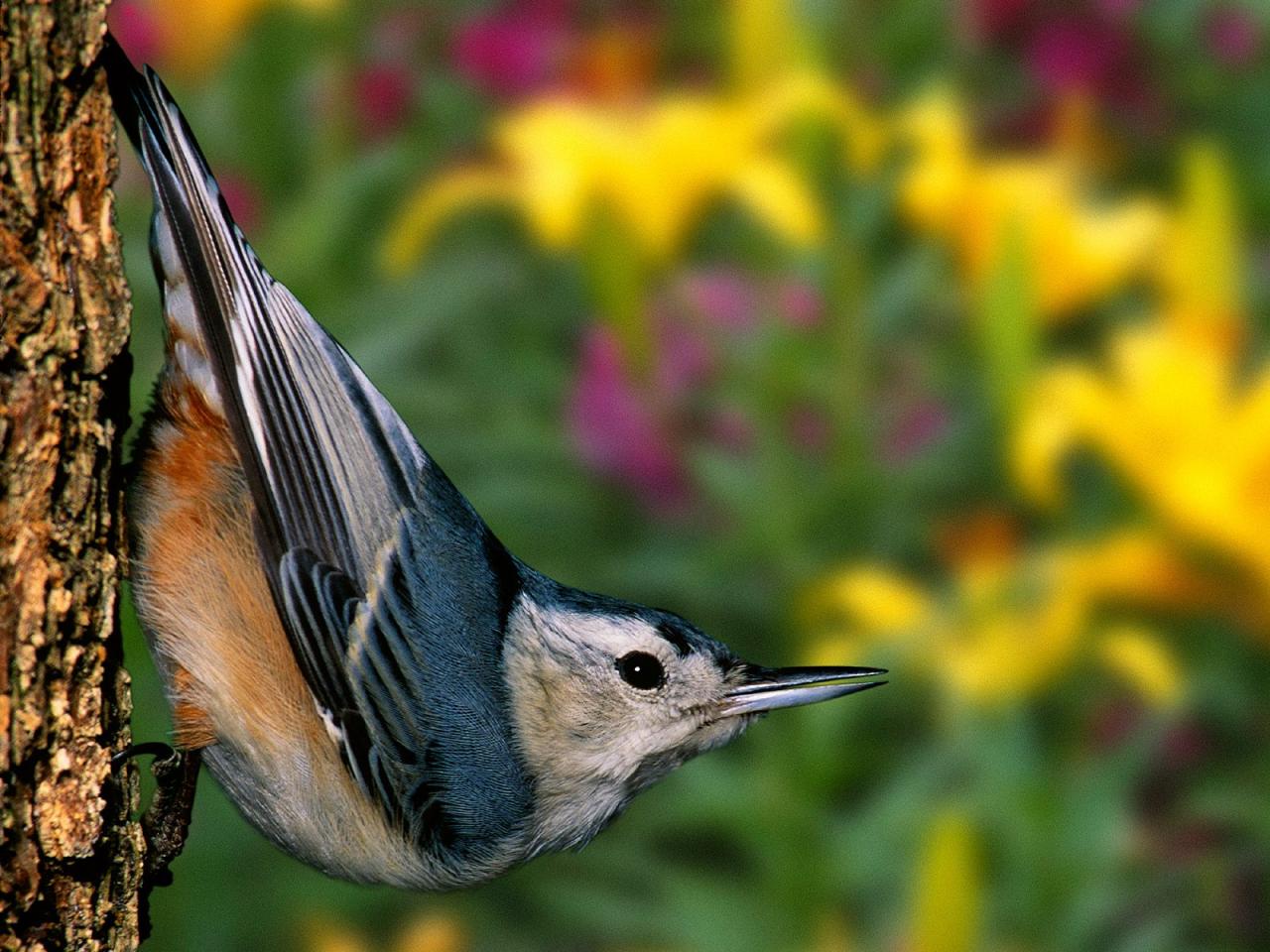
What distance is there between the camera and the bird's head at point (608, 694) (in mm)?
1669

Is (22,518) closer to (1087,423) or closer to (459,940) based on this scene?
(459,940)

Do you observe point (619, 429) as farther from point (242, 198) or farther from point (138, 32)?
point (138, 32)

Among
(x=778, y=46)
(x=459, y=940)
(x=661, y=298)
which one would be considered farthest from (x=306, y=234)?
(x=459, y=940)

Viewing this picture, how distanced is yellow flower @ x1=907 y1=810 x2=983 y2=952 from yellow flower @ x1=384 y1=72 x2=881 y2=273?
0.77 meters

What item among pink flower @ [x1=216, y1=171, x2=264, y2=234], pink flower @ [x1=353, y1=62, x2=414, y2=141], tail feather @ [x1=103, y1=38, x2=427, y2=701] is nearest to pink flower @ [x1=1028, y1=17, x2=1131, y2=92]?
pink flower @ [x1=353, y1=62, x2=414, y2=141]

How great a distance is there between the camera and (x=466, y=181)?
7.88 feet

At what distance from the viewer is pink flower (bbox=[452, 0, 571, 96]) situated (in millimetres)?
2533

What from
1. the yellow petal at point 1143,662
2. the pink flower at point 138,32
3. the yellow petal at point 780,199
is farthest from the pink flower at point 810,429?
the pink flower at point 138,32

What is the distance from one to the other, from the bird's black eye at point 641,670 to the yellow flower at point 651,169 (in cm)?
74

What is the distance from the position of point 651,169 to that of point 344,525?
93 cm

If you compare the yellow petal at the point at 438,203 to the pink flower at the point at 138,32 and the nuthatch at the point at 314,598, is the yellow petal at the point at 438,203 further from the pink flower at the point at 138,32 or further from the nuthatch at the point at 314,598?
the nuthatch at the point at 314,598

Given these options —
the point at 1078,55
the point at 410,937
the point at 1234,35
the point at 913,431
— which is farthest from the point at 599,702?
the point at 1234,35

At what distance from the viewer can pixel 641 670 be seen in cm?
168

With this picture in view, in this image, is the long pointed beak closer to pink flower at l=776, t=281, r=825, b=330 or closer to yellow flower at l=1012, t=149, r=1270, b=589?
yellow flower at l=1012, t=149, r=1270, b=589
